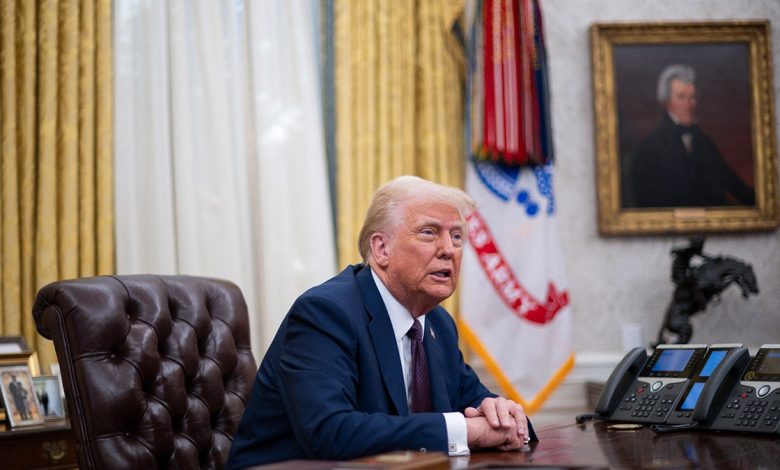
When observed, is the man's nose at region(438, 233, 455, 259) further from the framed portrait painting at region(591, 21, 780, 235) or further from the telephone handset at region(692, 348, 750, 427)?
the framed portrait painting at region(591, 21, 780, 235)

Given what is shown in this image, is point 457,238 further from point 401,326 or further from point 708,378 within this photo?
point 708,378

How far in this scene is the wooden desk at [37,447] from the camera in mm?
3422

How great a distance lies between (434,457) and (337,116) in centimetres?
349

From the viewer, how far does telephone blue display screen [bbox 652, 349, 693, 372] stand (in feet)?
9.40

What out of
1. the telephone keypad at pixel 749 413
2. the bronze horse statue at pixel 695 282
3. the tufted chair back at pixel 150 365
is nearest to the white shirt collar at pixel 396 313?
the tufted chair back at pixel 150 365

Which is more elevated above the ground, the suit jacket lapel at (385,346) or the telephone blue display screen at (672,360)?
the suit jacket lapel at (385,346)

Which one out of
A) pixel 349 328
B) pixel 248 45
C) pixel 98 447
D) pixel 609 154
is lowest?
pixel 98 447

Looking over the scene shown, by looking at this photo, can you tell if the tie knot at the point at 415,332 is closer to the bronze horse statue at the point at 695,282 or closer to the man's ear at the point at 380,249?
the man's ear at the point at 380,249

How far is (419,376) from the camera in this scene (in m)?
2.77

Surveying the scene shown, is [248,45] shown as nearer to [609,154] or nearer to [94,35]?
[94,35]

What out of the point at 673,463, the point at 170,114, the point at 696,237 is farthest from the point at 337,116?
the point at 673,463

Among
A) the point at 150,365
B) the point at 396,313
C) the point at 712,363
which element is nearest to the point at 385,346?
the point at 396,313

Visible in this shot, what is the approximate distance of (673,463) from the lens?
6.76ft

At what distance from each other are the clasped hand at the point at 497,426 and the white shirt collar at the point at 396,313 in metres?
0.37
